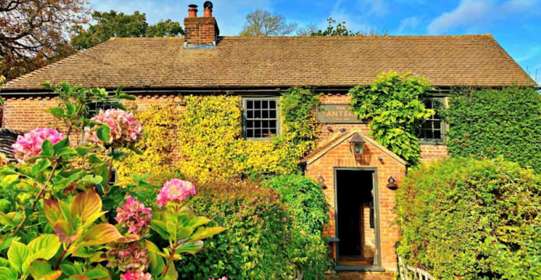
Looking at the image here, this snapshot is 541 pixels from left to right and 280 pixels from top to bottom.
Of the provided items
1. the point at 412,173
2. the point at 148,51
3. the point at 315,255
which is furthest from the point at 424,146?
the point at 148,51

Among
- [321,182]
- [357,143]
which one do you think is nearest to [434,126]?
[357,143]

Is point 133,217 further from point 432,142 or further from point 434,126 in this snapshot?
point 434,126

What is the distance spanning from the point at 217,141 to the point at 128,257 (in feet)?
33.6

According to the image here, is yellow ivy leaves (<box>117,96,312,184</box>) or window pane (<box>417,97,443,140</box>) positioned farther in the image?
window pane (<box>417,97,443,140</box>)

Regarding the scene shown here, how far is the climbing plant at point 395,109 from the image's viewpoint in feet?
37.8

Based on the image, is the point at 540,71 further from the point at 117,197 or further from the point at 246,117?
the point at 117,197

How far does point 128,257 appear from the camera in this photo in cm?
179

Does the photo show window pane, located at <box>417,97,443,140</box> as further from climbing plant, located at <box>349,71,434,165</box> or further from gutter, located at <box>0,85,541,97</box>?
climbing plant, located at <box>349,71,434,165</box>

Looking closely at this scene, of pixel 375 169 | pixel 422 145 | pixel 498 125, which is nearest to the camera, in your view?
pixel 375 169

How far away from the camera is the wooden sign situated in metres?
12.2

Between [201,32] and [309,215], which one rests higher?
[201,32]

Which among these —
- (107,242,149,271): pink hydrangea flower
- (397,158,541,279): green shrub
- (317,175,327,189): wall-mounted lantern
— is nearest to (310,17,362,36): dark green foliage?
(317,175,327,189): wall-mounted lantern

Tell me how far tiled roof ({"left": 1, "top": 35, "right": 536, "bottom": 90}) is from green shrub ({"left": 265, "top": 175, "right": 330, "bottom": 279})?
3.98 m

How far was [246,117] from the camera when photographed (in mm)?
12430
